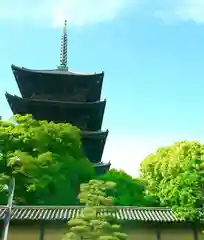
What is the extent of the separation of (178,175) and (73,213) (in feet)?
25.6

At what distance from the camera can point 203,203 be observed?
19484 mm

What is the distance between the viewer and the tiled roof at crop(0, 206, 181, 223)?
18.3 metres

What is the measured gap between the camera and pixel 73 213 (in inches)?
739

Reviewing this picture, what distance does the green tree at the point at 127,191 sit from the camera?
2803cm

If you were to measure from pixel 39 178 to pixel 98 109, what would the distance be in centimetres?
1284

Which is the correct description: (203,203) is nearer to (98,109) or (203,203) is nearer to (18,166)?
(18,166)

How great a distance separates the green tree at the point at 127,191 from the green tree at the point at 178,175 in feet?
2.32

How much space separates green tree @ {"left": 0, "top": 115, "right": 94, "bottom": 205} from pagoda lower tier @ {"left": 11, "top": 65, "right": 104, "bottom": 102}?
7.60 m

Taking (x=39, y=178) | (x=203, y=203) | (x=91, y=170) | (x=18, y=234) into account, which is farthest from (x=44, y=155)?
(x=203, y=203)

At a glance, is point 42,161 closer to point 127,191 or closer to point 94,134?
point 127,191

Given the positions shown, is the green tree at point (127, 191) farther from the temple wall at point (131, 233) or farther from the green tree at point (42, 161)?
the temple wall at point (131, 233)

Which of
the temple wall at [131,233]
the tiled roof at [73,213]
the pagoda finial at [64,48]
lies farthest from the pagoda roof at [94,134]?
the temple wall at [131,233]

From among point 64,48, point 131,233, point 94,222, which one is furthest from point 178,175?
point 64,48

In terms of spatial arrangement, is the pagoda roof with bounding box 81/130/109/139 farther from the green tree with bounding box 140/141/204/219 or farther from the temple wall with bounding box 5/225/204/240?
the temple wall with bounding box 5/225/204/240
